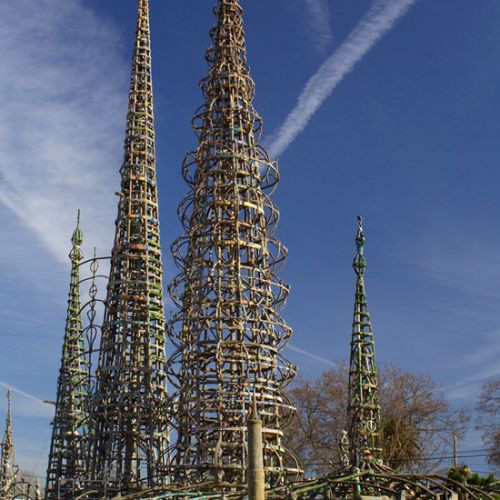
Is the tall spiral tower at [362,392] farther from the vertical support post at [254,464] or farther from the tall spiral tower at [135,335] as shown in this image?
the vertical support post at [254,464]

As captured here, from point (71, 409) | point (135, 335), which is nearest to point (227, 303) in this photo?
point (135, 335)

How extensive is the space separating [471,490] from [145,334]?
20.8 metres

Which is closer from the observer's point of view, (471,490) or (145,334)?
(471,490)

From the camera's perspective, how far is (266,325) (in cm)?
3425

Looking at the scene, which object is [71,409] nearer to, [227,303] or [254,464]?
[227,303]

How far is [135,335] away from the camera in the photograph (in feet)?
136

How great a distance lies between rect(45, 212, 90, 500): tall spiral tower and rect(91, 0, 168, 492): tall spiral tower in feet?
14.5

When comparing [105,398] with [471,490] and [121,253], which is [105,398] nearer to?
A: [121,253]

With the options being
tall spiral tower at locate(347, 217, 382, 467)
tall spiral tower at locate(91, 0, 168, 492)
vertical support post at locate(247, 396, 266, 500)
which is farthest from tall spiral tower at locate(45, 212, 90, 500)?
vertical support post at locate(247, 396, 266, 500)

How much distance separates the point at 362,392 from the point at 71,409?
19.8m

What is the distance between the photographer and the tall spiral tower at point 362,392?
134 ft

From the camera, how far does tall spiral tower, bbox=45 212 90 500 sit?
46531 mm

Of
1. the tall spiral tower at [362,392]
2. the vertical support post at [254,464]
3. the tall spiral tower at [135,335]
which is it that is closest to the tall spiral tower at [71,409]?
the tall spiral tower at [135,335]

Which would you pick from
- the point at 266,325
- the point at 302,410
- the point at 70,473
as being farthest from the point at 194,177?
the point at 302,410
